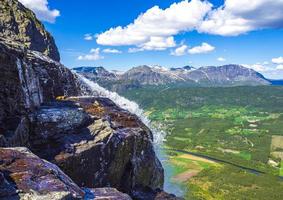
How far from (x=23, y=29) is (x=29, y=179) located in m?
105

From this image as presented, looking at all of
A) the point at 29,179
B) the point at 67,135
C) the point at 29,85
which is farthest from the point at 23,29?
the point at 29,179

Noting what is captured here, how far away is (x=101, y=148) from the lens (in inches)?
1293

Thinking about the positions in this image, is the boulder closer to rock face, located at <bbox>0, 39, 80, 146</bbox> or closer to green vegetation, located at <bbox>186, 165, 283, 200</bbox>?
rock face, located at <bbox>0, 39, 80, 146</bbox>

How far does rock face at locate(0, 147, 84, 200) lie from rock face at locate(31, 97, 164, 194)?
657 cm

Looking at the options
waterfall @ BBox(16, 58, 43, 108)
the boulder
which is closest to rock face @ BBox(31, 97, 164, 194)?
waterfall @ BBox(16, 58, 43, 108)

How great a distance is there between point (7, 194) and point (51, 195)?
2038mm

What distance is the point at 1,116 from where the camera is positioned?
29.7 meters

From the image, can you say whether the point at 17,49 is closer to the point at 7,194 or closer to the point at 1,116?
the point at 1,116

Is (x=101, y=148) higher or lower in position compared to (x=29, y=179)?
lower

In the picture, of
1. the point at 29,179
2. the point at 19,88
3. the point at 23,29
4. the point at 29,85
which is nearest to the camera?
the point at 29,179

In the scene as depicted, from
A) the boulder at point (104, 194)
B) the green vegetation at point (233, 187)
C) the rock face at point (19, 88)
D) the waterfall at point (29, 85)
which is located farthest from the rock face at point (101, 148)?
the green vegetation at point (233, 187)

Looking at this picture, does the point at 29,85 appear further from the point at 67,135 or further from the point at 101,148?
the point at 101,148

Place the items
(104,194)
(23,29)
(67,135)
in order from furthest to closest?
(23,29)
(67,135)
(104,194)

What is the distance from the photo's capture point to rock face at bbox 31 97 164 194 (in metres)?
31.1
